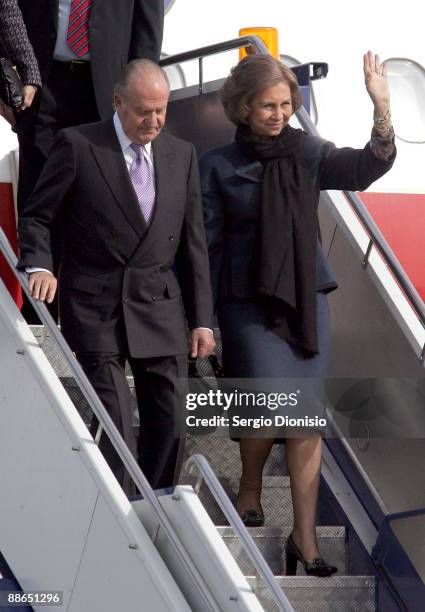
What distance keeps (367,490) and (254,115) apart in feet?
4.82

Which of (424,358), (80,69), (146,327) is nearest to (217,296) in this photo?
(146,327)

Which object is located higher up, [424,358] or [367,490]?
[424,358]

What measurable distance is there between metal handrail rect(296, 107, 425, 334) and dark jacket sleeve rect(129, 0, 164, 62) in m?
0.61

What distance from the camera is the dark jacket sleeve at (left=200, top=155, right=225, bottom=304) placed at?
4.90 metres

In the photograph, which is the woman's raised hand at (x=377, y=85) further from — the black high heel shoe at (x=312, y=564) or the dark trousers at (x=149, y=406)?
the black high heel shoe at (x=312, y=564)

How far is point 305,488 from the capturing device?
4684 mm

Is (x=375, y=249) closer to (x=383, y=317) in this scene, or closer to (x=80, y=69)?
(x=383, y=317)

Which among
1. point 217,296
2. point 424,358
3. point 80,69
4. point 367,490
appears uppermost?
point 80,69

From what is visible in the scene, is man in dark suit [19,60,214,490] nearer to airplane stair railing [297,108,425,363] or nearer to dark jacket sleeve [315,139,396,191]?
dark jacket sleeve [315,139,396,191]

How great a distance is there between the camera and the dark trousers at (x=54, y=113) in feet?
18.1

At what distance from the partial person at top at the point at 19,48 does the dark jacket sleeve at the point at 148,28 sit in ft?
1.90

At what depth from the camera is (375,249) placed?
5.56m

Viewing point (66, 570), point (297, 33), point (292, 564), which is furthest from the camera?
point (297, 33)

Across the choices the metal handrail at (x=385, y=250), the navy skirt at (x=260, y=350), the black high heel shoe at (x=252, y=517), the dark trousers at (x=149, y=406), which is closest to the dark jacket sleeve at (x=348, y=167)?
the metal handrail at (x=385, y=250)
